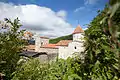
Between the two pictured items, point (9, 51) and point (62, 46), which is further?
point (62, 46)

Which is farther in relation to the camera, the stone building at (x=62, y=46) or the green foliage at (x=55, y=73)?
the stone building at (x=62, y=46)

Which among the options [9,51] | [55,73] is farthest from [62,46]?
[55,73]

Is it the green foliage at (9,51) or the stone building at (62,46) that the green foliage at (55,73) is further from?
the stone building at (62,46)

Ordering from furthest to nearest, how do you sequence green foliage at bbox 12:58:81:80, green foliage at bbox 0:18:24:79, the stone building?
the stone building → green foliage at bbox 0:18:24:79 → green foliage at bbox 12:58:81:80

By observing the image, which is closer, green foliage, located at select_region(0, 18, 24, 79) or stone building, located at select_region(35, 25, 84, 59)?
green foliage, located at select_region(0, 18, 24, 79)

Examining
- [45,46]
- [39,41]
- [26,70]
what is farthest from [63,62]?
[39,41]

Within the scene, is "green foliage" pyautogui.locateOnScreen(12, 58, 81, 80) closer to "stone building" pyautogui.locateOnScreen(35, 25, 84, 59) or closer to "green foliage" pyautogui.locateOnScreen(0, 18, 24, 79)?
"green foliage" pyautogui.locateOnScreen(0, 18, 24, 79)

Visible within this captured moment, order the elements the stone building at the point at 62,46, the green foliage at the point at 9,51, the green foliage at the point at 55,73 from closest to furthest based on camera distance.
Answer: the green foliage at the point at 55,73
the green foliage at the point at 9,51
the stone building at the point at 62,46

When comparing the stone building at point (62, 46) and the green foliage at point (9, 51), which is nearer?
the green foliage at point (9, 51)

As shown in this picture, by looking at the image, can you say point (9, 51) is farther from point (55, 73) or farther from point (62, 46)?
point (62, 46)

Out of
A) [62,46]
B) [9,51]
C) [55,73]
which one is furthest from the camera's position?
[62,46]

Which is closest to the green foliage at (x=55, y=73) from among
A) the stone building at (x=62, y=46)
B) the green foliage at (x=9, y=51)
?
the green foliage at (x=9, y=51)

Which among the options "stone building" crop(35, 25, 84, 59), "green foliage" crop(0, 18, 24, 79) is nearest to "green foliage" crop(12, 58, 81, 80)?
"green foliage" crop(0, 18, 24, 79)

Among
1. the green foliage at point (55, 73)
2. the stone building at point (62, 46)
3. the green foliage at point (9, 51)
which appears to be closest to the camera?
the green foliage at point (55, 73)
